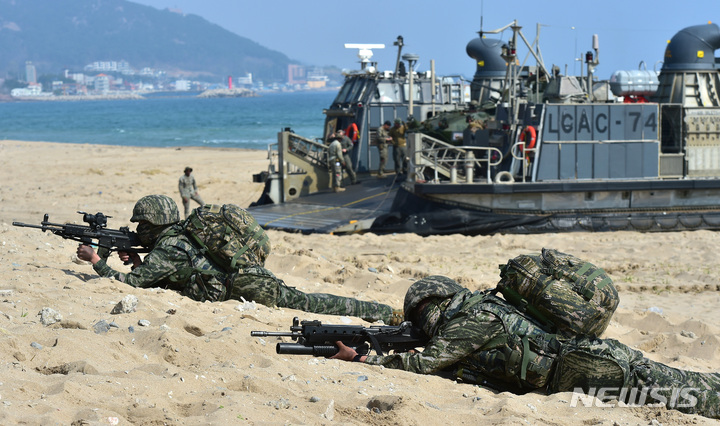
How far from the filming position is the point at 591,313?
15.9 ft

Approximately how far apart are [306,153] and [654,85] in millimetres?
6192

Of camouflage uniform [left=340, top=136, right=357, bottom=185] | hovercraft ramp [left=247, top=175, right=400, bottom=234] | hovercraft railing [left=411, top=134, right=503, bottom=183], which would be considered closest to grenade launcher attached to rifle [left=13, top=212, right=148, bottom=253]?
hovercraft ramp [left=247, top=175, right=400, bottom=234]

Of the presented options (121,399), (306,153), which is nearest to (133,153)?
(306,153)

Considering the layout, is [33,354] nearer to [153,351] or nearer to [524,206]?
[153,351]

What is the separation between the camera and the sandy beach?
4.25 meters

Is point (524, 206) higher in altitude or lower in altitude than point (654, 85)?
lower

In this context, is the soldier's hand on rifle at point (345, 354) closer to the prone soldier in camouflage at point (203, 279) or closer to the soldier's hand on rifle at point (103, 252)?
the prone soldier in camouflage at point (203, 279)

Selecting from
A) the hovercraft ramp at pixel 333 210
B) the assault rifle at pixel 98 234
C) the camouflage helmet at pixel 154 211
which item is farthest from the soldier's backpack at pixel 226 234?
the hovercraft ramp at pixel 333 210

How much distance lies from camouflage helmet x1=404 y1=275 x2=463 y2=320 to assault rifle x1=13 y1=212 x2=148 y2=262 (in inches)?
116

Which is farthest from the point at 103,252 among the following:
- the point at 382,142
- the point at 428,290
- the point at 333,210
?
the point at 382,142

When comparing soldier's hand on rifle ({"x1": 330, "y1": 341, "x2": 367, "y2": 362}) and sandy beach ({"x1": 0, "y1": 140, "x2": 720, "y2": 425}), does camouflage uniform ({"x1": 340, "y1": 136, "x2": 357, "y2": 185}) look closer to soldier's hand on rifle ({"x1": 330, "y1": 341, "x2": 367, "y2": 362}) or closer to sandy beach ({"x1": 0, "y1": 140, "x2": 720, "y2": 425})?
sandy beach ({"x1": 0, "y1": 140, "x2": 720, "y2": 425})

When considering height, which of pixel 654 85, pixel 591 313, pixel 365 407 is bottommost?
pixel 365 407

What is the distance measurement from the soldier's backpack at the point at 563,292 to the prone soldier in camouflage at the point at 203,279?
1896 mm

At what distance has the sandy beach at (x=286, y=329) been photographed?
4.25 meters
